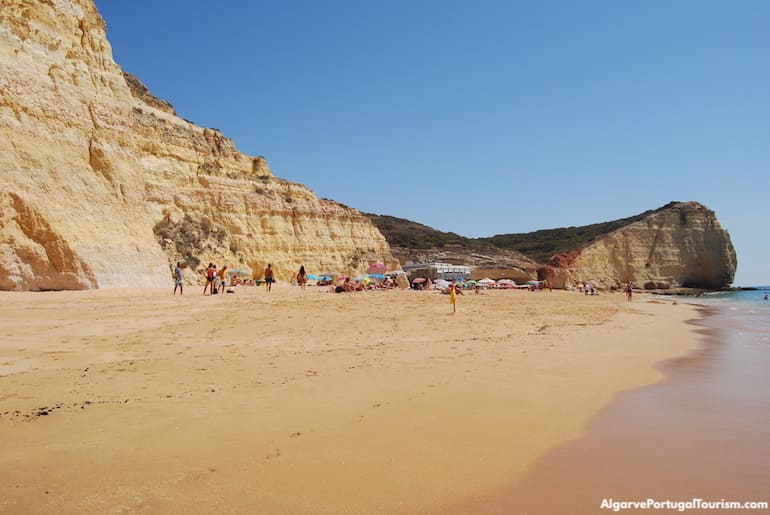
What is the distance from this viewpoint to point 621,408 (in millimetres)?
4391

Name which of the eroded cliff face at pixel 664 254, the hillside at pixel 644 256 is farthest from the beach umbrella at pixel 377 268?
the eroded cliff face at pixel 664 254

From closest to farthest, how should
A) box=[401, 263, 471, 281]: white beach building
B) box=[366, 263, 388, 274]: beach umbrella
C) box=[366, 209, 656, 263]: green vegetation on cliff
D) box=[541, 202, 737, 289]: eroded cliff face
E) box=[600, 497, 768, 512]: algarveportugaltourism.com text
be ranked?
box=[600, 497, 768, 512]: algarveportugaltourism.com text, box=[366, 263, 388, 274]: beach umbrella, box=[401, 263, 471, 281]: white beach building, box=[541, 202, 737, 289]: eroded cliff face, box=[366, 209, 656, 263]: green vegetation on cliff

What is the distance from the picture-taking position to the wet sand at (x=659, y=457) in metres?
2.58

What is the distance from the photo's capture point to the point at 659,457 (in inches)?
123

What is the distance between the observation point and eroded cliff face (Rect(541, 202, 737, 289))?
6109 cm

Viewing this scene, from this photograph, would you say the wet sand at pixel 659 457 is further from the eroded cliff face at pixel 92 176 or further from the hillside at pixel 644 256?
the hillside at pixel 644 256

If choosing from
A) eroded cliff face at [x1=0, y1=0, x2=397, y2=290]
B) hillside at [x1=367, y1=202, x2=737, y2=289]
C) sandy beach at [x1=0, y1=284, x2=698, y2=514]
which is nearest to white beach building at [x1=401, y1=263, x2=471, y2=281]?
hillside at [x1=367, y1=202, x2=737, y2=289]

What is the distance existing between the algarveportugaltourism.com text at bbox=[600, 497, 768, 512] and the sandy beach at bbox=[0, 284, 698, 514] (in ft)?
1.82

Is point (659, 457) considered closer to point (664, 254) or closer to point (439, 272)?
point (439, 272)

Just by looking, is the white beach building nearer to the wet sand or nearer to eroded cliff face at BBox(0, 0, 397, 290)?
Answer: eroded cliff face at BBox(0, 0, 397, 290)

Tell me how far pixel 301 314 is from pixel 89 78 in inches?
657

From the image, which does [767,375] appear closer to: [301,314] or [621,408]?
[621,408]

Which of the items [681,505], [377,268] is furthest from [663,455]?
[377,268]

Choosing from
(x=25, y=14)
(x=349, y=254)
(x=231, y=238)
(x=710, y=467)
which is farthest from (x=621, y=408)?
(x=349, y=254)
